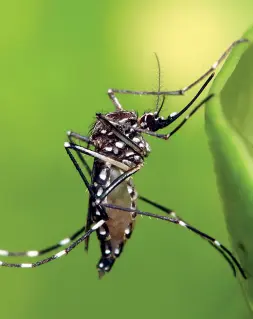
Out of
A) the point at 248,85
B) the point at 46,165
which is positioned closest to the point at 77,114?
the point at 46,165

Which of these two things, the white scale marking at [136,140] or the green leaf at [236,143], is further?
the white scale marking at [136,140]

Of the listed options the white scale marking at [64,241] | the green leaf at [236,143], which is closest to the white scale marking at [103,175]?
the white scale marking at [64,241]

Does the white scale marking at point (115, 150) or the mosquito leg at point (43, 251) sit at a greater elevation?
the white scale marking at point (115, 150)

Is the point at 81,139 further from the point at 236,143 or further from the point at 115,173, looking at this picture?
the point at 236,143

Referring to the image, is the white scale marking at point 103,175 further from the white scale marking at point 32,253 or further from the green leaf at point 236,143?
the green leaf at point 236,143

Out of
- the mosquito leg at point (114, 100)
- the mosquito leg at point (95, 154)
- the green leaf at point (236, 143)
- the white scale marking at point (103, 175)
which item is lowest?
the green leaf at point (236, 143)

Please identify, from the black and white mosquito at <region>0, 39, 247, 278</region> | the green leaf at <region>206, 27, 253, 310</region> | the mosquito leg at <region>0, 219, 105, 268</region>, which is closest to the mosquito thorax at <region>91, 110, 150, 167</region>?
the black and white mosquito at <region>0, 39, 247, 278</region>

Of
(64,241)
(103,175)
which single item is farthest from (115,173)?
(64,241)
